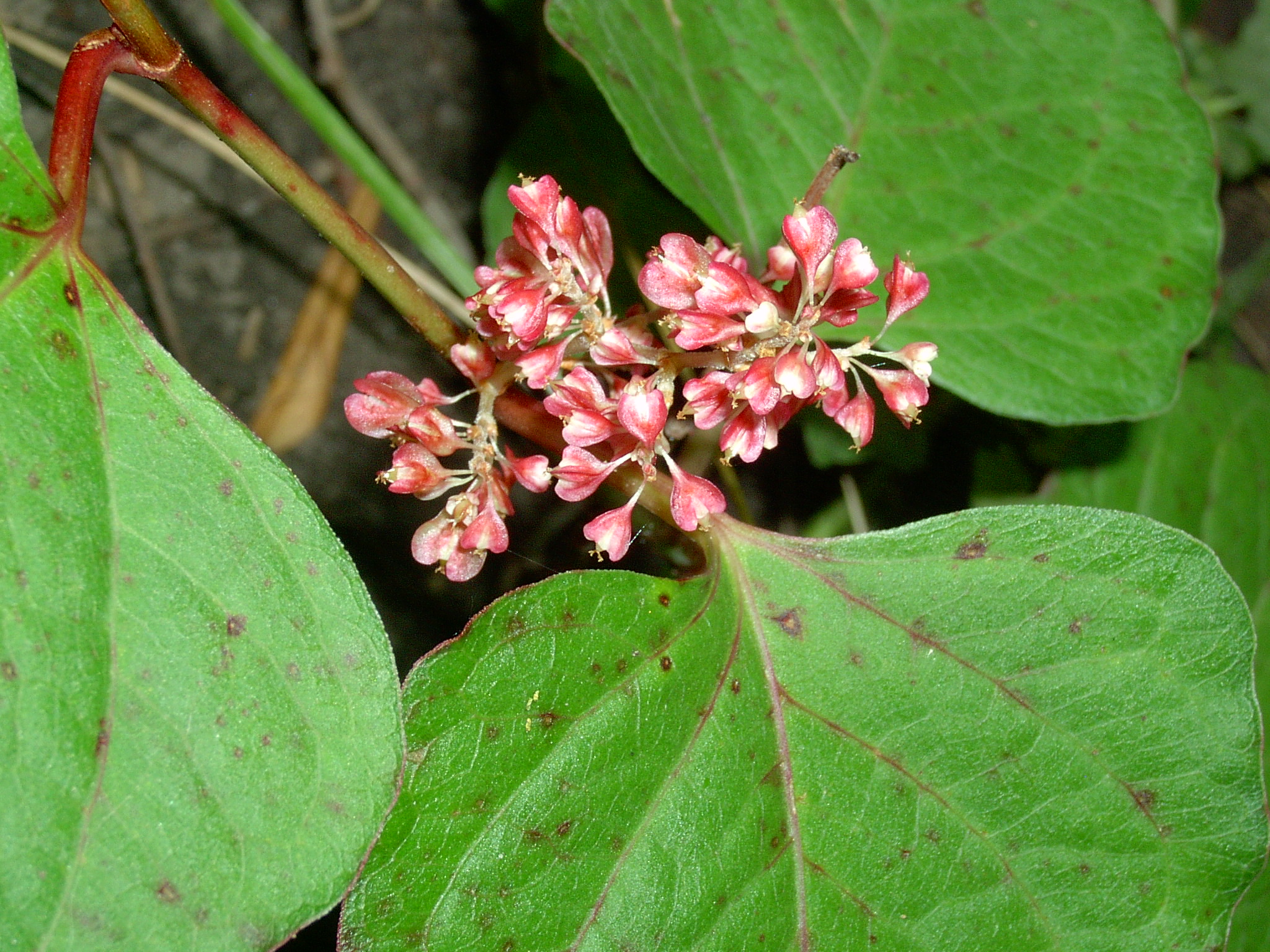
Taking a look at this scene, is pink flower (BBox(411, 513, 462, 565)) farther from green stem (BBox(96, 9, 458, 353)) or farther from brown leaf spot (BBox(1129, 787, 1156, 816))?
brown leaf spot (BBox(1129, 787, 1156, 816))

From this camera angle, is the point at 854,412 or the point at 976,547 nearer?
the point at 854,412

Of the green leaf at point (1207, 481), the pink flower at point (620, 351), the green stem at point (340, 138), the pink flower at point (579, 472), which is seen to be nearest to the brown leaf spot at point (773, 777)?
the pink flower at point (579, 472)

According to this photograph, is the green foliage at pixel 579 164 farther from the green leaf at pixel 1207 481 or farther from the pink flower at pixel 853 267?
the pink flower at pixel 853 267

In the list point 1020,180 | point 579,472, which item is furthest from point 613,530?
point 1020,180

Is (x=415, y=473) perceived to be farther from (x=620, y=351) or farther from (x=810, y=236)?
(x=810, y=236)

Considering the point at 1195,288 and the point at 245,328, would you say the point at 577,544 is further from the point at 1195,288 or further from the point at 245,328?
the point at 1195,288

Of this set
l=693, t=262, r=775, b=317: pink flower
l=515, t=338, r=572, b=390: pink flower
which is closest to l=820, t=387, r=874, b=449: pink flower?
l=693, t=262, r=775, b=317: pink flower
